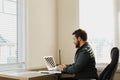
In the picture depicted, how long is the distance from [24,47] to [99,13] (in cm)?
151

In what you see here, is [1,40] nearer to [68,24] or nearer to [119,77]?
[68,24]

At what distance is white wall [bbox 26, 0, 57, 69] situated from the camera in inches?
149

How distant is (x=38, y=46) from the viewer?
13.0 ft

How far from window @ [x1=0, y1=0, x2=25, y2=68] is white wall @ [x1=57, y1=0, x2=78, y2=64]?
929mm

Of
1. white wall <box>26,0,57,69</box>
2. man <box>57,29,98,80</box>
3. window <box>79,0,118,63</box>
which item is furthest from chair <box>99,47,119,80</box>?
white wall <box>26,0,57,69</box>

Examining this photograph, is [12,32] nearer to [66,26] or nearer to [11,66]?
[11,66]

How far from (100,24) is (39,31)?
1.14m

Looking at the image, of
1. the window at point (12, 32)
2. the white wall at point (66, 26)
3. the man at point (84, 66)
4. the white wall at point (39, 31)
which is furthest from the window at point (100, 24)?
the window at point (12, 32)

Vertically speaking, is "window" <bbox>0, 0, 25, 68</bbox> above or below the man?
above

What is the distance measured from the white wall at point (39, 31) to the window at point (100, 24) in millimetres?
598

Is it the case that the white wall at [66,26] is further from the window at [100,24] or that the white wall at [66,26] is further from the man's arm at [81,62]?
the man's arm at [81,62]

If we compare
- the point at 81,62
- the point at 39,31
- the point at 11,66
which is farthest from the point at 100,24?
the point at 11,66

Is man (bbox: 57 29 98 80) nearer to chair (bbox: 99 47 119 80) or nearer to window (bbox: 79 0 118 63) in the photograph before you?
chair (bbox: 99 47 119 80)

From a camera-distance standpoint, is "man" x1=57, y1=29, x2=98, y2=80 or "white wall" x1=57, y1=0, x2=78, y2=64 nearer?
"man" x1=57, y1=29, x2=98, y2=80
